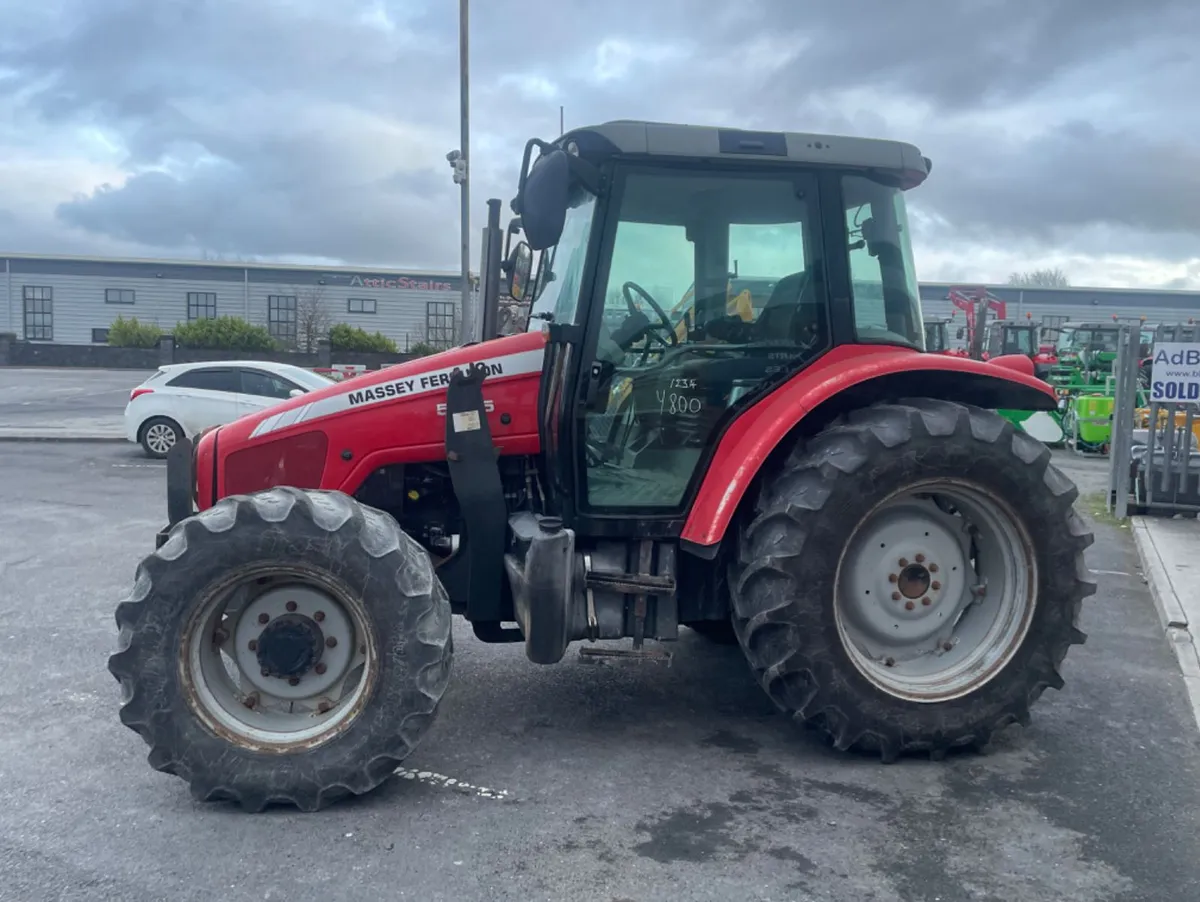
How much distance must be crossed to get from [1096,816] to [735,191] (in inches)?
110

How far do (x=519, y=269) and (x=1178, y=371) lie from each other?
8.28 m

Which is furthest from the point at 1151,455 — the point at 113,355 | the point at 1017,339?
the point at 113,355

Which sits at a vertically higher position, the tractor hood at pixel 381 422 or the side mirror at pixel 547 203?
the side mirror at pixel 547 203

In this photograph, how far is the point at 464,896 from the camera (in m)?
3.43

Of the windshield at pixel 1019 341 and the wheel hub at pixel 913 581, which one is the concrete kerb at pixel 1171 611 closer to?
the wheel hub at pixel 913 581

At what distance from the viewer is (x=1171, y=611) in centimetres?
706

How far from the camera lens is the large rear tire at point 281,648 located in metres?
3.98

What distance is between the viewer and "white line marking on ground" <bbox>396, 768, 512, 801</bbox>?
13.7ft

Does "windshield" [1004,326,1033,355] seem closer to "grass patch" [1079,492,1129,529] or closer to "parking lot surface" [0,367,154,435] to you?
"grass patch" [1079,492,1129,529]

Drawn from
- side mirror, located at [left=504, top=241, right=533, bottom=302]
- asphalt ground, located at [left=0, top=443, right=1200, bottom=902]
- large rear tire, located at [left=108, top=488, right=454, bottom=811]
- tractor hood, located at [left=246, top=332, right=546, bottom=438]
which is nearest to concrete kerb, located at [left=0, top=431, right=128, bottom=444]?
asphalt ground, located at [left=0, top=443, right=1200, bottom=902]

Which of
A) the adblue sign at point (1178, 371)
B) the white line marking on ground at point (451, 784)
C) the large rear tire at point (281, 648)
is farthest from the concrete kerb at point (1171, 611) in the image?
the large rear tire at point (281, 648)

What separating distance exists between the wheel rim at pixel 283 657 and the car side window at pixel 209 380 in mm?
Result: 12498

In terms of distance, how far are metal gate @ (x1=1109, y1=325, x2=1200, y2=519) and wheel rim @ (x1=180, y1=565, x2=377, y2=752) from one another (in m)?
9.28

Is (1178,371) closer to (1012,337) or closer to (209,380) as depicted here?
(209,380)
